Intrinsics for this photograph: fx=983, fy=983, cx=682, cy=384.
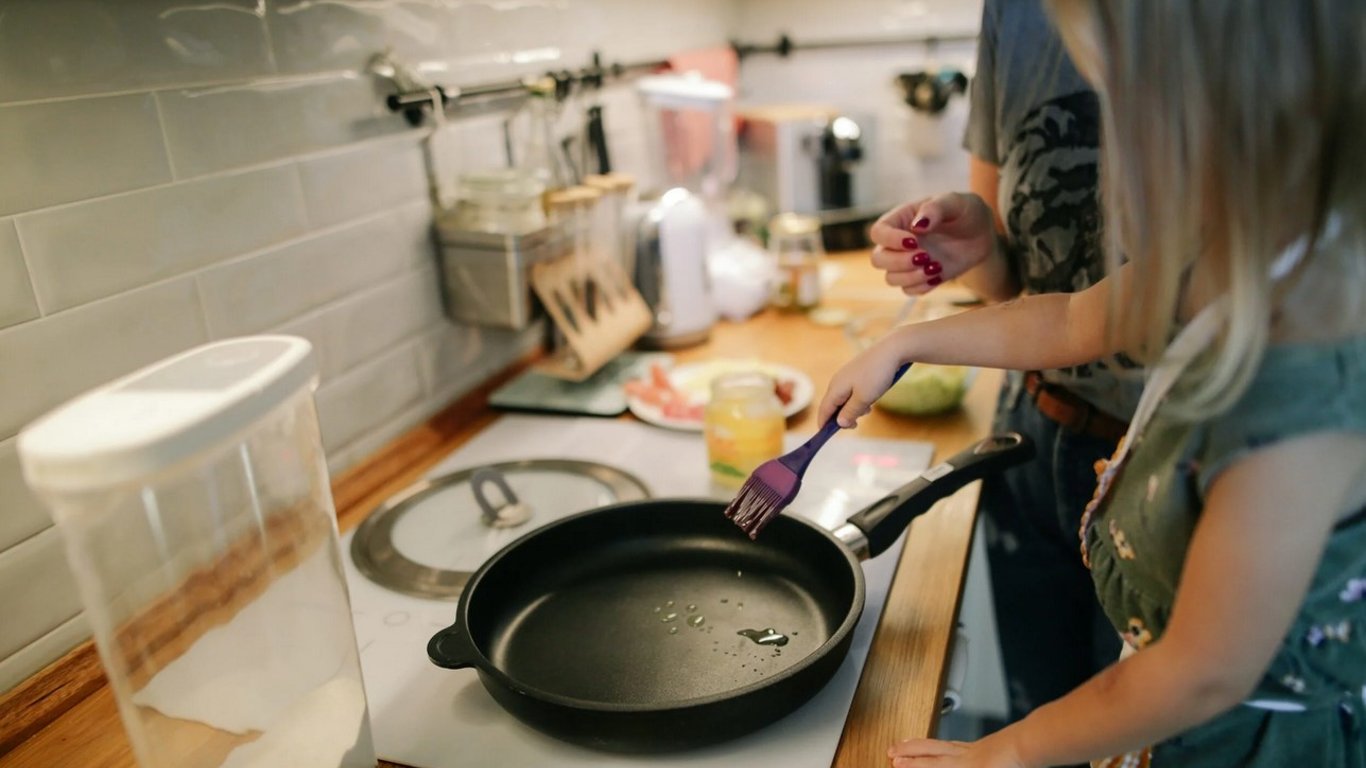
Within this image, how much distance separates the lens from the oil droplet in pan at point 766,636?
0.83m

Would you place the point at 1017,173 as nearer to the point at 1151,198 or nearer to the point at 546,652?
the point at 1151,198

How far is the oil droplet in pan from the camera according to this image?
2.72 ft

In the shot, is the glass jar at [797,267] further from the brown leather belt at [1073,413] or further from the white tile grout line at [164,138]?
the white tile grout line at [164,138]

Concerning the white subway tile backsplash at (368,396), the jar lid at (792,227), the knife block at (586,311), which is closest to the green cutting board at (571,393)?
the knife block at (586,311)

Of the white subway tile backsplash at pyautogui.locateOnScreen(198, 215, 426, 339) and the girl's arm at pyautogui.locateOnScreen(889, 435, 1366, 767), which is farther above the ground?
the white subway tile backsplash at pyautogui.locateOnScreen(198, 215, 426, 339)

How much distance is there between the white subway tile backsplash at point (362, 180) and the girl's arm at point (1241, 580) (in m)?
0.91

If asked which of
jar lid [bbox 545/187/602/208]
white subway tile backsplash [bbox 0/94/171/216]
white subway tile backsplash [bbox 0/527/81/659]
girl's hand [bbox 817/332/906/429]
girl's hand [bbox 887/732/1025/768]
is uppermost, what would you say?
white subway tile backsplash [bbox 0/94/171/216]

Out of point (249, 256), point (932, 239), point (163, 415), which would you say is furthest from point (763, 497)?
point (249, 256)

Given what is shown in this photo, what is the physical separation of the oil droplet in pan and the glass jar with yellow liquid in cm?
25

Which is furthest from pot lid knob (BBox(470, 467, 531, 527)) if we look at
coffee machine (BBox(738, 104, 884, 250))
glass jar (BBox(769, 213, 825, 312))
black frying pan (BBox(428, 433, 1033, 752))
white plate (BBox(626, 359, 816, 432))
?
coffee machine (BBox(738, 104, 884, 250))

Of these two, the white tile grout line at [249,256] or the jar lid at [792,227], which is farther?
the jar lid at [792,227]

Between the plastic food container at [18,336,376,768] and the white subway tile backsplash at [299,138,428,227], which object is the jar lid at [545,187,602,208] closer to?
the white subway tile backsplash at [299,138,428,227]

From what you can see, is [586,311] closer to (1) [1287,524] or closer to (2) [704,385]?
(2) [704,385]

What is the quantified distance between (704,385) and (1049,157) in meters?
0.57
